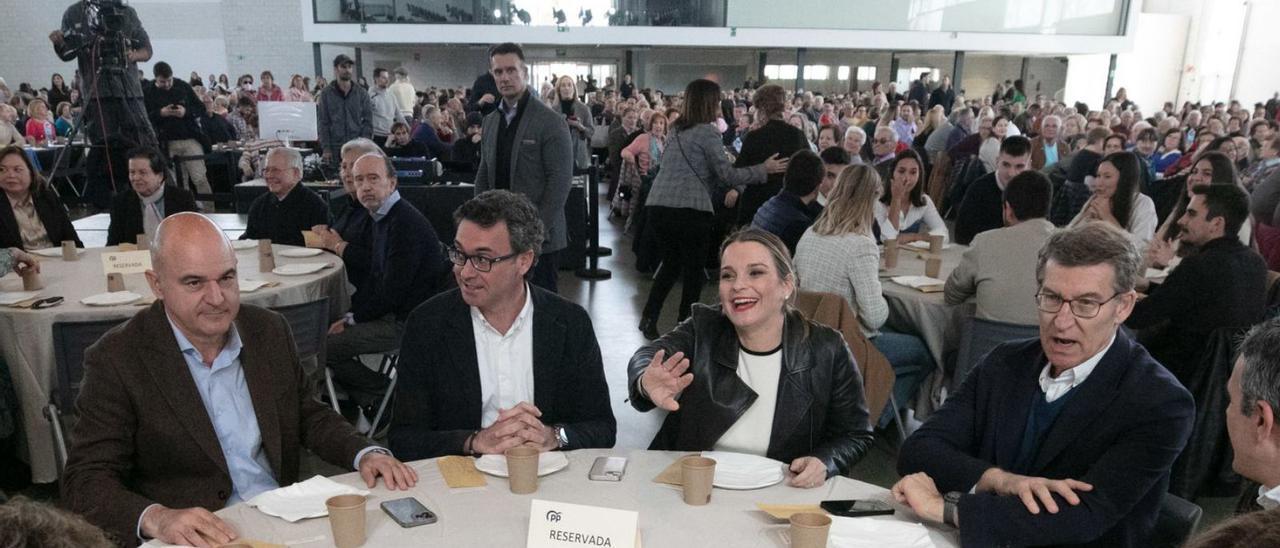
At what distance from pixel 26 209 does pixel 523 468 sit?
419 cm

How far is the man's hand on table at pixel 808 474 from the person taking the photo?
69.5 inches

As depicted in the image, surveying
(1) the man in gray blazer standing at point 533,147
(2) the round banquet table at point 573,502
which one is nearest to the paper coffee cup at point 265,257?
(1) the man in gray blazer standing at point 533,147

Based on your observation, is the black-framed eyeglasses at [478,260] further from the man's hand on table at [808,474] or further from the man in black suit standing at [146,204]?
the man in black suit standing at [146,204]

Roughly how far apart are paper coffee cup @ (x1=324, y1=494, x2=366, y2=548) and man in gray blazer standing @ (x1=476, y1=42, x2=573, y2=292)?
113 inches

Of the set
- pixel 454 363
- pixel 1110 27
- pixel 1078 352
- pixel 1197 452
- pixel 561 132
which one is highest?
pixel 1110 27

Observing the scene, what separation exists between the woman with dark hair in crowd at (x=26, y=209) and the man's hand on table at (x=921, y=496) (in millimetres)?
4626

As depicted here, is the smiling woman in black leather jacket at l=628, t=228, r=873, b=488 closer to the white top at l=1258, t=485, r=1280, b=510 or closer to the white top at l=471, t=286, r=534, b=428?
the white top at l=471, t=286, r=534, b=428

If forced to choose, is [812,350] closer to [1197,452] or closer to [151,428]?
[151,428]

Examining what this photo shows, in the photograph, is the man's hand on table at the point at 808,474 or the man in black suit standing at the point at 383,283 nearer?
the man's hand on table at the point at 808,474

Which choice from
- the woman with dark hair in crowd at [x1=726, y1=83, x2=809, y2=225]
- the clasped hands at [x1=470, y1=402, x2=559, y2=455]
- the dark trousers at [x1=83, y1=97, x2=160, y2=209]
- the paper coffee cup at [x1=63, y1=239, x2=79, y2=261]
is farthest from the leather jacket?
the dark trousers at [x1=83, y1=97, x2=160, y2=209]

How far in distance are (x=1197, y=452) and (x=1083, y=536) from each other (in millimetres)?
1919

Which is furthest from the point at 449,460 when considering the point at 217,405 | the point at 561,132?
the point at 561,132

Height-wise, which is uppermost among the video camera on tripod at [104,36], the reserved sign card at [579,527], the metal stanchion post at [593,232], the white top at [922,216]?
the video camera on tripod at [104,36]

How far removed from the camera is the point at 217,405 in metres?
2.00
